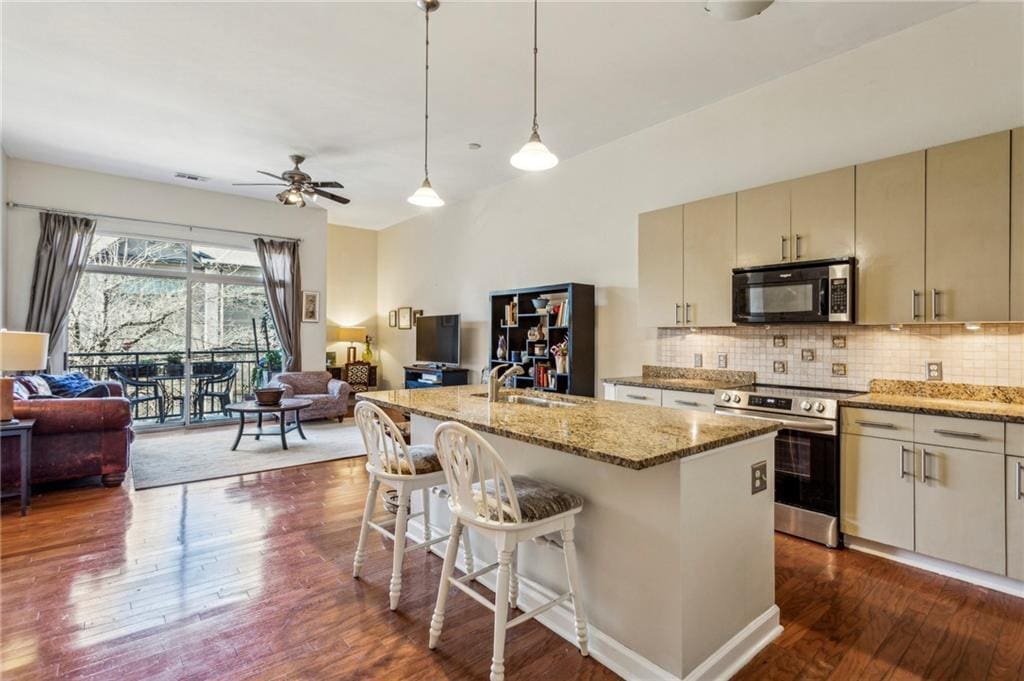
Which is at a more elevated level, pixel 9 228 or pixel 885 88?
pixel 885 88

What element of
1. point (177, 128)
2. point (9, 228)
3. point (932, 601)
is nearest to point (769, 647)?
point (932, 601)

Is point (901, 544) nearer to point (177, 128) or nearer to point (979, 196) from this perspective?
point (979, 196)

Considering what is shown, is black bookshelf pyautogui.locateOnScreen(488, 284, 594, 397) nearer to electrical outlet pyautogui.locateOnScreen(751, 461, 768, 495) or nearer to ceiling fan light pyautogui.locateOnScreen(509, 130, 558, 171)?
ceiling fan light pyautogui.locateOnScreen(509, 130, 558, 171)

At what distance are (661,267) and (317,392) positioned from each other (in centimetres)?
522

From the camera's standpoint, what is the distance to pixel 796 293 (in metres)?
3.25

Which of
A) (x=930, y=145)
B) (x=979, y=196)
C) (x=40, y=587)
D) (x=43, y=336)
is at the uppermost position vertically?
(x=930, y=145)

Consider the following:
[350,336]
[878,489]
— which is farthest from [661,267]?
[350,336]

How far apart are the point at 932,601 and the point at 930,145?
2.58 meters

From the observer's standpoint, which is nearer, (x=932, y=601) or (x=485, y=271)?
(x=932, y=601)

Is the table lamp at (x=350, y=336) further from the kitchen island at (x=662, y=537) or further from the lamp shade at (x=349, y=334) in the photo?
the kitchen island at (x=662, y=537)

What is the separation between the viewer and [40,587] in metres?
2.47

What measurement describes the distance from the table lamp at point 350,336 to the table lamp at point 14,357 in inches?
186

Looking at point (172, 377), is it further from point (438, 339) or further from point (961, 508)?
point (961, 508)

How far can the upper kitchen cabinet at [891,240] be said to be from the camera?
Answer: 9.18 ft
